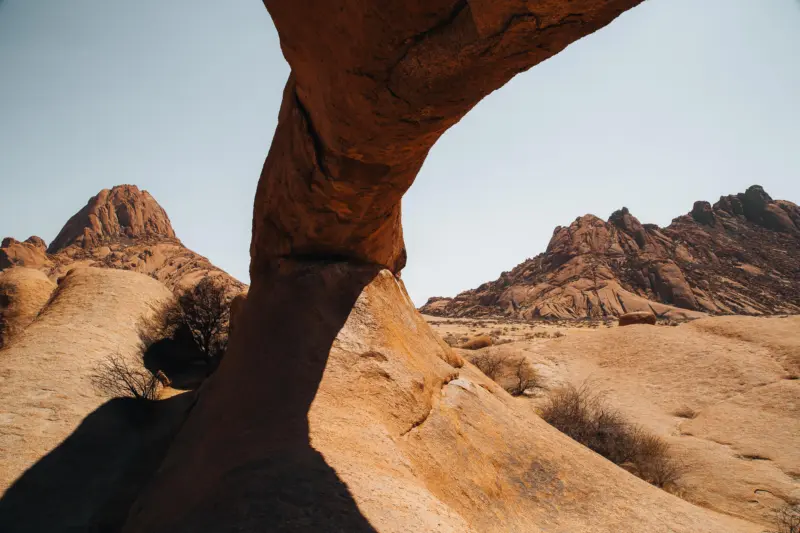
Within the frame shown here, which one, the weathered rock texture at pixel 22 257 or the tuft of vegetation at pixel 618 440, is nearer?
the tuft of vegetation at pixel 618 440

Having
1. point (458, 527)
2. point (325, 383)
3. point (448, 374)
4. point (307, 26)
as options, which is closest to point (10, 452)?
point (325, 383)

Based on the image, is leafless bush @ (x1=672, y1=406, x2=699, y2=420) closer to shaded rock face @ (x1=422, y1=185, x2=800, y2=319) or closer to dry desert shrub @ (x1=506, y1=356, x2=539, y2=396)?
dry desert shrub @ (x1=506, y1=356, x2=539, y2=396)

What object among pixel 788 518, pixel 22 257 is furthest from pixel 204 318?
pixel 22 257

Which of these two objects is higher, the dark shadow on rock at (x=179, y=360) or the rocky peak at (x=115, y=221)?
the rocky peak at (x=115, y=221)

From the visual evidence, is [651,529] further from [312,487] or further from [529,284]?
[529,284]

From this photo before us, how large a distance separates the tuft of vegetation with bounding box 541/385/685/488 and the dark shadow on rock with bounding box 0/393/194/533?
8.35 metres

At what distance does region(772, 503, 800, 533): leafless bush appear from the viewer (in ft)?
18.7

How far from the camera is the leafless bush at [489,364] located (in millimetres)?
13375

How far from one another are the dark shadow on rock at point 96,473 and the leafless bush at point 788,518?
29.4 feet

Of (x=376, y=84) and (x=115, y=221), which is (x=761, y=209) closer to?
(x=376, y=84)

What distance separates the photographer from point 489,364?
13.6 m

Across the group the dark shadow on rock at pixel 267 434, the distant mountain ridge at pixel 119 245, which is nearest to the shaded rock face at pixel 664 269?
the distant mountain ridge at pixel 119 245

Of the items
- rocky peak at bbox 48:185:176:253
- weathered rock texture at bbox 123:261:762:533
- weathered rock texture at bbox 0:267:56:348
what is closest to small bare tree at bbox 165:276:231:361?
weathered rock texture at bbox 0:267:56:348

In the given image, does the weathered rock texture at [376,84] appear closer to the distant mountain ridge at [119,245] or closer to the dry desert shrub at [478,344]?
the dry desert shrub at [478,344]
